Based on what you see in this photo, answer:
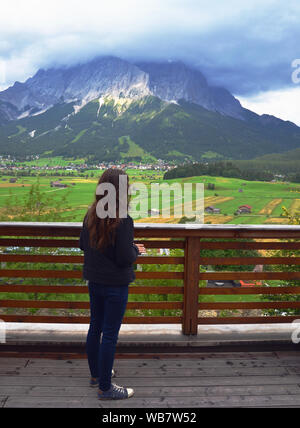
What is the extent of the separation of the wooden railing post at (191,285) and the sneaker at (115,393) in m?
0.81

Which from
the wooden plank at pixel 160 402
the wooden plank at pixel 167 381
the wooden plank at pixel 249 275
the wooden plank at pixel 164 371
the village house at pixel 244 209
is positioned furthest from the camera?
the village house at pixel 244 209

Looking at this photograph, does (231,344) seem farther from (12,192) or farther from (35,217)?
(12,192)

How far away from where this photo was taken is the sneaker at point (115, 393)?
2016 millimetres

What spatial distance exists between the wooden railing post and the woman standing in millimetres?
886

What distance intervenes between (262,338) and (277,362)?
23 cm

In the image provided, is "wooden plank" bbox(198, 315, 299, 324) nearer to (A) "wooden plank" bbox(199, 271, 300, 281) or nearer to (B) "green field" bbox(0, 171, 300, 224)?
(A) "wooden plank" bbox(199, 271, 300, 281)

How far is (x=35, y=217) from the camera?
9.35 metres

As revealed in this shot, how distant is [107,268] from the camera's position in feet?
5.92

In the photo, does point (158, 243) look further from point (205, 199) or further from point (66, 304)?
point (205, 199)

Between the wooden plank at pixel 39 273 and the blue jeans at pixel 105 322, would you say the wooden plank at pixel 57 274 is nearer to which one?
the wooden plank at pixel 39 273

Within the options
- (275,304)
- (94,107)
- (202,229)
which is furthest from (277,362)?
(94,107)

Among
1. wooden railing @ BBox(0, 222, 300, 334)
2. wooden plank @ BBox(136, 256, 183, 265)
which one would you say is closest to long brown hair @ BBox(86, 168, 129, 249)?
wooden railing @ BBox(0, 222, 300, 334)

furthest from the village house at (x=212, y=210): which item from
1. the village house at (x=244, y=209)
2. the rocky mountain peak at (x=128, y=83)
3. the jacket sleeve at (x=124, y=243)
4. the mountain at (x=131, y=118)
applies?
the rocky mountain peak at (x=128, y=83)

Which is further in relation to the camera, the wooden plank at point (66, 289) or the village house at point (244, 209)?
the village house at point (244, 209)
